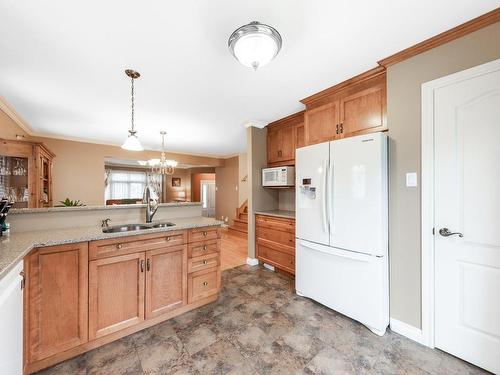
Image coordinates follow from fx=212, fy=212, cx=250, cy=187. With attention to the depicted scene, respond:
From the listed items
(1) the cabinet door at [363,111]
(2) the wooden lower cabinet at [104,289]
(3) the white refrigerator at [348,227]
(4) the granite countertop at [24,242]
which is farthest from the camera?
(1) the cabinet door at [363,111]

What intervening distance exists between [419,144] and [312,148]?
0.93m

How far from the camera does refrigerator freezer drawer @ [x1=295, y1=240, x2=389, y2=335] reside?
6.07 feet

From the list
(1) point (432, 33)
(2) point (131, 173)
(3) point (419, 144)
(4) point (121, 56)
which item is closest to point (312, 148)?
(3) point (419, 144)

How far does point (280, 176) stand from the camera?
130 inches

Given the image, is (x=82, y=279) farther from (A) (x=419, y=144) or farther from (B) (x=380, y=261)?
(A) (x=419, y=144)

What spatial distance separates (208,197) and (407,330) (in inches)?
327

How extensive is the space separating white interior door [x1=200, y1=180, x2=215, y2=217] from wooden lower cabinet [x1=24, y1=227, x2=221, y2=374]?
710cm

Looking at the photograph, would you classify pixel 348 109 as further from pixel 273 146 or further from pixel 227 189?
pixel 227 189

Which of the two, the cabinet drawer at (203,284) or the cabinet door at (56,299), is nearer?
the cabinet door at (56,299)

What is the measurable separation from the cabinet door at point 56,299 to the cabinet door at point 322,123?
101 inches

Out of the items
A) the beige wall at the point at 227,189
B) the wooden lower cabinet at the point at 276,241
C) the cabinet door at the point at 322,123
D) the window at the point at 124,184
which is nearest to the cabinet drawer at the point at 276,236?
the wooden lower cabinet at the point at 276,241

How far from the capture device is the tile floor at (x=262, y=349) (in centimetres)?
151

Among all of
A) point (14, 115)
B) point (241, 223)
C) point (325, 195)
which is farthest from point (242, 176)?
point (14, 115)

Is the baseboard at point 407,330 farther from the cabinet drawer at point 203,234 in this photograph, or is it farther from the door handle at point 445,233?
the cabinet drawer at point 203,234
